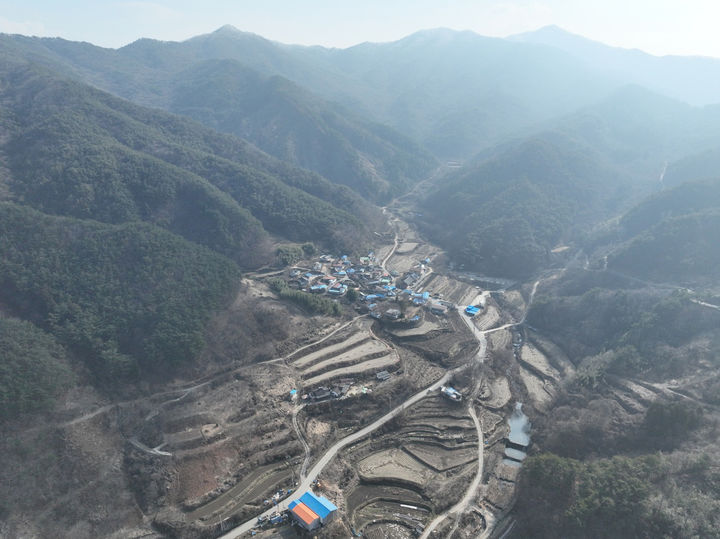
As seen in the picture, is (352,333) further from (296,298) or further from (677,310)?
(677,310)

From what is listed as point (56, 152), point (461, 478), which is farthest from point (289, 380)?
point (56, 152)

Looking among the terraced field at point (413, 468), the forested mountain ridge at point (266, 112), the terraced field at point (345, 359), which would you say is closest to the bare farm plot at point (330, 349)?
the terraced field at point (345, 359)

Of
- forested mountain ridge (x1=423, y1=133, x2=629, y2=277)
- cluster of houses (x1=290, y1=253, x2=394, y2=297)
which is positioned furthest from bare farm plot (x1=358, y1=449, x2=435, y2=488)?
forested mountain ridge (x1=423, y1=133, x2=629, y2=277)

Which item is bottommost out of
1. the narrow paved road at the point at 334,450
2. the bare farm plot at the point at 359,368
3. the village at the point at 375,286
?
the narrow paved road at the point at 334,450

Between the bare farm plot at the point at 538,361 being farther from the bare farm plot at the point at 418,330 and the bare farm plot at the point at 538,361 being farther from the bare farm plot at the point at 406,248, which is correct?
the bare farm plot at the point at 406,248

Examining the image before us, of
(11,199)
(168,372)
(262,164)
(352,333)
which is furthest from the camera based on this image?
(262,164)

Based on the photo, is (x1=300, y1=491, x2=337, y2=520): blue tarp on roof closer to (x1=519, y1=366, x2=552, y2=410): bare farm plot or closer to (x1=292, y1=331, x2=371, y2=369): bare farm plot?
(x1=292, y1=331, x2=371, y2=369): bare farm plot
